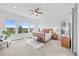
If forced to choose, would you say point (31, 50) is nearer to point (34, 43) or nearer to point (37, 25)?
point (34, 43)

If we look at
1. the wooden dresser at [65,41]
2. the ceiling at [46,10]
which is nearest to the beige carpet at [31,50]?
the wooden dresser at [65,41]

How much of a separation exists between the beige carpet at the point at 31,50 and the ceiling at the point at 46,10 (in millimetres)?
727

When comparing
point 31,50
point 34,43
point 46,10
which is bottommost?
point 31,50

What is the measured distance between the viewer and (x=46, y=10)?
3.41 metres

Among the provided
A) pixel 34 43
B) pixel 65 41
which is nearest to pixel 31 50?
pixel 34 43

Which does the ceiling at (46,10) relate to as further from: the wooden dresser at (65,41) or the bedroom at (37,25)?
the wooden dresser at (65,41)

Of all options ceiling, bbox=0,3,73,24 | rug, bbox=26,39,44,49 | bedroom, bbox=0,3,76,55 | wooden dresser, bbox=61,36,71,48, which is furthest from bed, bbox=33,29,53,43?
wooden dresser, bbox=61,36,71,48

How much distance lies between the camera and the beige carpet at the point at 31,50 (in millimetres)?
3365

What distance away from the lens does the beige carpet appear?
3365mm

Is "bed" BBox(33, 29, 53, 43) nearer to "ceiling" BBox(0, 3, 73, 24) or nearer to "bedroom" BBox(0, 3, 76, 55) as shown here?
"bedroom" BBox(0, 3, 76, 55)

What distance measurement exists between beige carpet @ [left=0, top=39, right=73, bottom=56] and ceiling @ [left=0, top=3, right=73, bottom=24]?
73cm

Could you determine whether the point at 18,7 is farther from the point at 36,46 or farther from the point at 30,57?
the point at 30,57

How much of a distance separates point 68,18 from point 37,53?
4.57 ft

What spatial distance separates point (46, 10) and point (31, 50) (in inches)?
50.6
